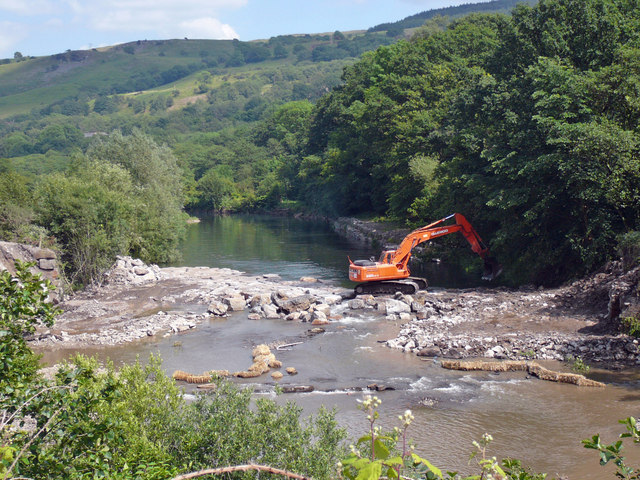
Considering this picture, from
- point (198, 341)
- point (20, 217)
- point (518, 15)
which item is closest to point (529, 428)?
point (198, 341)

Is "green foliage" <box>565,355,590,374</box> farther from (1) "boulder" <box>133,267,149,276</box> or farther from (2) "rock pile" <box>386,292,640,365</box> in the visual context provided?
(1) "boulder" <box>133,267,149,276</box>

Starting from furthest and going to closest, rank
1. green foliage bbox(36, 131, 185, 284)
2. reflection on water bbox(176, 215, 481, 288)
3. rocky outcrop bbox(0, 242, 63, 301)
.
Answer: reflection on water bbox(176, 215, 481, 288), green foliage bbox(36, 131, 185, 284), rocky outcrop bbox(0, 242, 63, 301)

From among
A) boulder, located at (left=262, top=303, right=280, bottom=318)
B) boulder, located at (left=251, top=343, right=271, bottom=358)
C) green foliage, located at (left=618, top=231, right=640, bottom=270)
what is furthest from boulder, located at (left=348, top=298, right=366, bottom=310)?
green foliage, located at (left=618, top=231, right=640, bottom=270)

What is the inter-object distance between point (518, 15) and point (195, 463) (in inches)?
1260

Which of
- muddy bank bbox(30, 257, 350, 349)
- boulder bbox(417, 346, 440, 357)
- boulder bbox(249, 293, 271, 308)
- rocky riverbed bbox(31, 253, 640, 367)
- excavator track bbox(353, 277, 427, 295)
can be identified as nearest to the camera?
rocky riverbed bbox(31, 253, 640, 367)

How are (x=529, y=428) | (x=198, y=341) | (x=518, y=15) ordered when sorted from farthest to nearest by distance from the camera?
(x=518, y=15)
(x=198, y=341)
(x=529, y=428)

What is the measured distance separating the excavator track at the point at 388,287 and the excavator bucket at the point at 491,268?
5035 mm

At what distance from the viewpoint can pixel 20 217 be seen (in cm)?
3488

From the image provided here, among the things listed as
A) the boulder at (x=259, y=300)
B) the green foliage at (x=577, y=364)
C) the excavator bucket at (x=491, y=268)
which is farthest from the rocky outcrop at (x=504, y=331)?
the boulder at (x=259, y=300)

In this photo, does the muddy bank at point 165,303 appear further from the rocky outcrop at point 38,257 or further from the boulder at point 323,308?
the rocky outcrop at point 38,257

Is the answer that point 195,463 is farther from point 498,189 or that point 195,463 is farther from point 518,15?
point 518,15

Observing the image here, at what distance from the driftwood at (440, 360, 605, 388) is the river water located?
0.30 metres

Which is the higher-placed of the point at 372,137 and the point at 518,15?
the point at 518,15

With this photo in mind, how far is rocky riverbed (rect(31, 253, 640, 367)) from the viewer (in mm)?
20578
